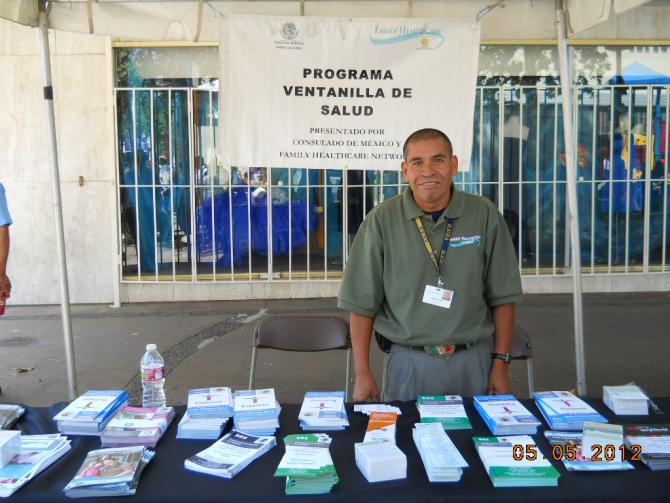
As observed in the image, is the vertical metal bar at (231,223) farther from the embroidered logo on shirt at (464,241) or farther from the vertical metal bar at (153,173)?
Answer: the embroidered logo on shirt at (464,241)

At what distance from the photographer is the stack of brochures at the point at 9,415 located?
2.33m

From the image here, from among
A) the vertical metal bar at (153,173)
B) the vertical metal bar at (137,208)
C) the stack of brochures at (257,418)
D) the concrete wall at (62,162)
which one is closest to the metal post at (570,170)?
the stack of brochures at (257,418)

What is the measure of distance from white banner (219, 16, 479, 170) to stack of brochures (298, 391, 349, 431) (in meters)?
1.89

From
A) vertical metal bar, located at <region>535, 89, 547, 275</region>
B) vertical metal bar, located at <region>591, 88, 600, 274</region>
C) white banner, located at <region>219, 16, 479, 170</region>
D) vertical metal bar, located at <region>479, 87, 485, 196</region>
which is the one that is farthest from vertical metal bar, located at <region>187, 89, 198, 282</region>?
vertical metal bar, located at <region>591, 88, 600, 274</region>

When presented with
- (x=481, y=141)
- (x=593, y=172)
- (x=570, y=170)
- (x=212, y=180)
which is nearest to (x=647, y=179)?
(x=593, y=172)

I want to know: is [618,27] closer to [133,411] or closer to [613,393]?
[613,393]

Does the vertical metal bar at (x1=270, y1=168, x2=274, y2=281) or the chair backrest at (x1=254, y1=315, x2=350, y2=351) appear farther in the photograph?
the vertical metal bar at (x1=270, y1=168, x2=274, y2=281)

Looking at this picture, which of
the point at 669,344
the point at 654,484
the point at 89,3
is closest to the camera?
the point at 654,484

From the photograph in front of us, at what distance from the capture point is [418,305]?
9.28ft

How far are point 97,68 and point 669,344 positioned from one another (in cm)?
645

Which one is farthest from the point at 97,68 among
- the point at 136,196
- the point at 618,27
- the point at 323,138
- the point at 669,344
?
the point at 669,344

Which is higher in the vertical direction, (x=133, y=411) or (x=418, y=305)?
(x=418, y=305)

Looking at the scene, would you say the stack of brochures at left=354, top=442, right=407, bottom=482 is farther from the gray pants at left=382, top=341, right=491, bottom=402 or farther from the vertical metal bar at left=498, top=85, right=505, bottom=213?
the vertical metal bar at left=498, top=85, right=505, bottom=213

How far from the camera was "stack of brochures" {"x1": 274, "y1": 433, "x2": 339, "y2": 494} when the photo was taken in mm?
1854
